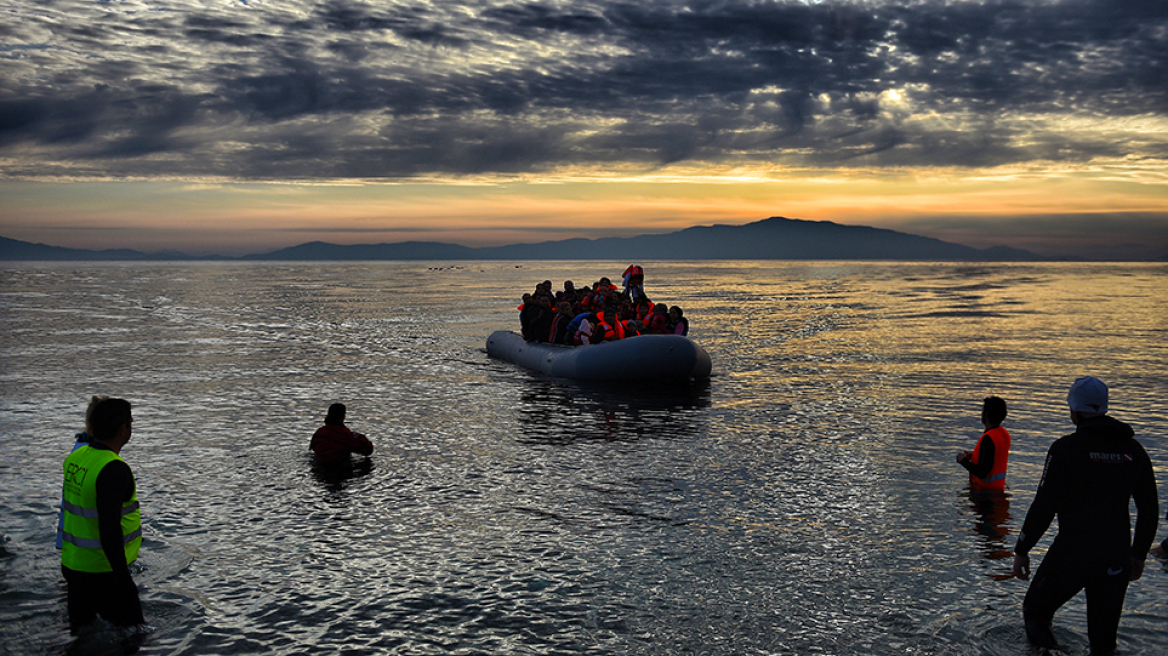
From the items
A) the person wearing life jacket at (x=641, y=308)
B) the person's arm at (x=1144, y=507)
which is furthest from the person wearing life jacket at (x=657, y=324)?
the person's arm at (x=1144, y=507)

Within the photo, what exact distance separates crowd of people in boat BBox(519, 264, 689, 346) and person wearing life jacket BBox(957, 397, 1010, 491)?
10554mm

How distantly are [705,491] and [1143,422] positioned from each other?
881 cm

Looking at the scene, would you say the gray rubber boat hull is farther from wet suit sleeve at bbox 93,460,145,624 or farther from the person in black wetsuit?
wet suit sleeve at bbox 93,460,145,624

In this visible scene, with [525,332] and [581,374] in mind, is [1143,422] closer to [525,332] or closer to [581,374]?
[581,374]

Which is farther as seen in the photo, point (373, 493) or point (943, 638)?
point (373, 493)

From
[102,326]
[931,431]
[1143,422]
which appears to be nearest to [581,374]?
[931,431]

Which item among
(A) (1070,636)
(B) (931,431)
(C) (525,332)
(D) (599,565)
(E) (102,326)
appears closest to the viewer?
(A) (1070,636)

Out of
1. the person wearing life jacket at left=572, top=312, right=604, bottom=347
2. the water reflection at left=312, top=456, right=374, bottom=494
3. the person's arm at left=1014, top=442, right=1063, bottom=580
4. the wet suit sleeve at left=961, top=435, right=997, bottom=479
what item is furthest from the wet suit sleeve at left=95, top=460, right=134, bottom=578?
the person wearing life jacket at left=572, top=312, right=604, bottom=347

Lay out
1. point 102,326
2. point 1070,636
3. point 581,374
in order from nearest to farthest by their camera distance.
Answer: point 1070,636
point 581,374
point 102,326

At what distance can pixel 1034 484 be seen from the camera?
992cm

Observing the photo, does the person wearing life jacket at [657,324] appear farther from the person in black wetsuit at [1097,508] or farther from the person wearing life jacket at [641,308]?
the person in black wetsuit at [1097,508]

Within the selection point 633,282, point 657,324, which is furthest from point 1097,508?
point 633,282

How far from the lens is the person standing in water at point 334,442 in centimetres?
1079

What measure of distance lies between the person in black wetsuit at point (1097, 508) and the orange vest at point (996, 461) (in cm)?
378
